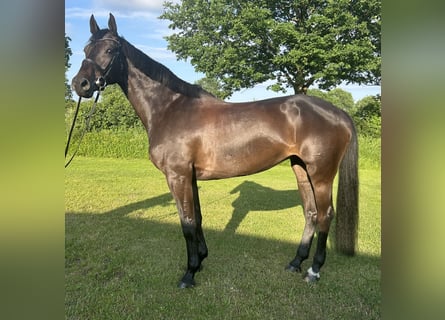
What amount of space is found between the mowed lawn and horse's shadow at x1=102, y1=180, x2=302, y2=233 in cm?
3

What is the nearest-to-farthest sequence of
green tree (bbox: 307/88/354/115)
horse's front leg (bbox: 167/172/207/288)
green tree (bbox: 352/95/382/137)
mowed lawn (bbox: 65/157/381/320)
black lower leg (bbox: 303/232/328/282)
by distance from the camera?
mowed lawn (bbox: 65/157/381/320)
horse's front leg (bbox: 167/172/207/288)
black lower leg (bbox: 303/232/328/282)
green tree (bbox: 352/95/382/137)
green tree (bbox: 307/88/354/115)

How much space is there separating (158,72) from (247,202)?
4.00 meters

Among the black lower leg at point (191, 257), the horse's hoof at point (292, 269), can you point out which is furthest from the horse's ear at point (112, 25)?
the horse's hoof at point (292, 269)

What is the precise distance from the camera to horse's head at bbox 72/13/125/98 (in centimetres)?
252

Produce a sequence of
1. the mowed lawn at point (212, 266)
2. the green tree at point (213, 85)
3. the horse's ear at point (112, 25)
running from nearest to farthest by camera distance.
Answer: the mowed lawn at point (212, 266), the horse's ear at point (112, 25), the green tree at point (213, 85)

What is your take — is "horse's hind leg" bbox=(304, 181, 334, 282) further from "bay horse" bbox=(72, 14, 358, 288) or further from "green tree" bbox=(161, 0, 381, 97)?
"green tree" bbox=(161, 0, 381, 97)

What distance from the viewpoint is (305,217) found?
3.22 metres

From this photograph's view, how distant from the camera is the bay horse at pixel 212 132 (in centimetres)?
274

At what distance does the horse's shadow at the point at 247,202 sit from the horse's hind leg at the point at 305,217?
4.57ft

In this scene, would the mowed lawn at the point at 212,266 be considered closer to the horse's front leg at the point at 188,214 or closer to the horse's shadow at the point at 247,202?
the horse's shadow at the point at 247,202

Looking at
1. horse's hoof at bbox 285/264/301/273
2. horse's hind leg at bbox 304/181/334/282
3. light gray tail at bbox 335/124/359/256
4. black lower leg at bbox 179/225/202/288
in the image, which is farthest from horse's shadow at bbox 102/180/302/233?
light gray tail at bbox 335/124/359/256

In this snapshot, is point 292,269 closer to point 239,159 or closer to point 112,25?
point 239,159

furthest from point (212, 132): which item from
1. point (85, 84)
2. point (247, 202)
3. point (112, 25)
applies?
point (247, 202)
